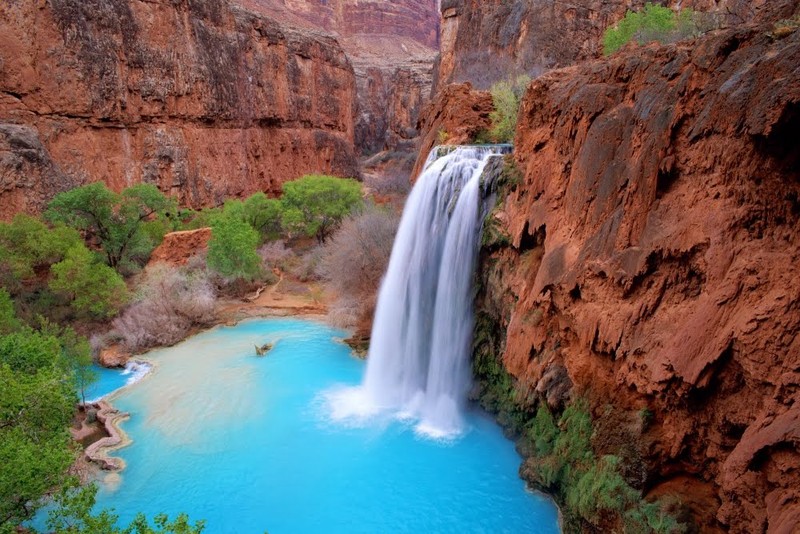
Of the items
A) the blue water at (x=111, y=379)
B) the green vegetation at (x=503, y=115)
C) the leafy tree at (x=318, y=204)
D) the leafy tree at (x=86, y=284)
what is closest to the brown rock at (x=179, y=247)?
the leafy tree at (x=86, y=284)

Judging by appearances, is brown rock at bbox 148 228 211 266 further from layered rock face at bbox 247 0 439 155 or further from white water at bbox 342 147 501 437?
layered rock face at bbox 247 0 439 155

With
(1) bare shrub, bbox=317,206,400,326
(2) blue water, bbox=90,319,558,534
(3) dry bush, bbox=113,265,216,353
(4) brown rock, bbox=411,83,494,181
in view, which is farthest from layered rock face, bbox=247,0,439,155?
(2) blue water, bbox=90,319,558,534

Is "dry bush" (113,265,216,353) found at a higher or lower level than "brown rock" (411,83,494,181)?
lower

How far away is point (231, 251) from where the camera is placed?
2136cm

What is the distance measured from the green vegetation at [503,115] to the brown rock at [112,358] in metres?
14.9

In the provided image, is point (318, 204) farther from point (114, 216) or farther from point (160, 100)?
point (160, 100)

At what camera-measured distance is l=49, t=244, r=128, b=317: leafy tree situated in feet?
Answer: 53.7

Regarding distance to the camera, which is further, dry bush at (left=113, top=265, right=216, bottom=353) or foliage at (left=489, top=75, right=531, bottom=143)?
foliage at (left=489, top=75, right=531, bottom=143)

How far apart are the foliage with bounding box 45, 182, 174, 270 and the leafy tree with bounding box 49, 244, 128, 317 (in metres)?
3.20

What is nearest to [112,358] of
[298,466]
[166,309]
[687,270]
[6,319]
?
[166,309]

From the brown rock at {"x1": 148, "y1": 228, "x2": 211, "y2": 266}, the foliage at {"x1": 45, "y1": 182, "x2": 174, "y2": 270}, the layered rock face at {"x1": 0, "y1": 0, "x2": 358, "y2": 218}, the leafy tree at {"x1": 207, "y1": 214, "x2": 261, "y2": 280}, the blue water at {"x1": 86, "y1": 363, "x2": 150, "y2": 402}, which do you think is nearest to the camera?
the blue water at {"x1": 86, "y1": 363, "x2": 150, "y2": 402}

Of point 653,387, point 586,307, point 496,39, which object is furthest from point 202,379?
point 496,39

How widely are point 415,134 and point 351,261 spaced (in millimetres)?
42565

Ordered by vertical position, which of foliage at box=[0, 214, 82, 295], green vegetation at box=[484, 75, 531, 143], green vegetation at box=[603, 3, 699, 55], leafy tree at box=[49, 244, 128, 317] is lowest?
leafy tree at box=[49, 244, 128, 317]
